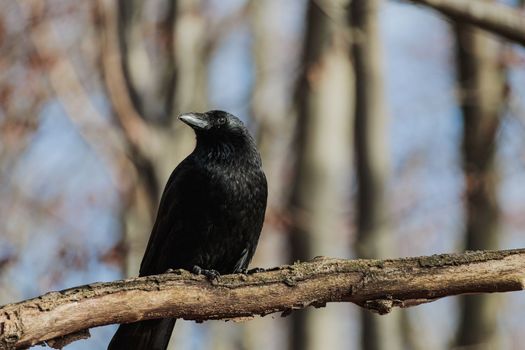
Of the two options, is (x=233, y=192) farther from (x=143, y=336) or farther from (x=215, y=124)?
(x=143, y=336)

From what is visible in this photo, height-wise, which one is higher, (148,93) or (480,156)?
(480,156)

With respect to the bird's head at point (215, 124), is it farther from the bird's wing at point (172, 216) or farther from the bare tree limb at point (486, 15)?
the bare tree limb at point (486, 15)

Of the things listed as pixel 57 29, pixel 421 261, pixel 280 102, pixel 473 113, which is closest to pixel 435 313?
pixel 280 102

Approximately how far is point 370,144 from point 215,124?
240 centimetres

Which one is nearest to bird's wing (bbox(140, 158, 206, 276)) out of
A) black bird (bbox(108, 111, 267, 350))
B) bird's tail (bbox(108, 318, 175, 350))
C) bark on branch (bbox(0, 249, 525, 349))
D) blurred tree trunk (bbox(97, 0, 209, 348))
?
black bird (bbox(108, 111, 267, 350))

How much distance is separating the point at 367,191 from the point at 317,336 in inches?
61.7

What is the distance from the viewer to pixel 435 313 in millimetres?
18500

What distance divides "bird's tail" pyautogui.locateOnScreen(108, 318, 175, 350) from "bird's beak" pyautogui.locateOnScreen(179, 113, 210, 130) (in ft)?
5.01

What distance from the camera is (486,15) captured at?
19.2ft

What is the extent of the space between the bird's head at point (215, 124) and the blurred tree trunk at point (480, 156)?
10.7ft

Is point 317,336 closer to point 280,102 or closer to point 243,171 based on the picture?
point 243,171

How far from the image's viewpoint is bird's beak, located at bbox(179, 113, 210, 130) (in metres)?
6.59

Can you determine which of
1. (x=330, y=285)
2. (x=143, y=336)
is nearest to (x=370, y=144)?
(x=143, y=336)

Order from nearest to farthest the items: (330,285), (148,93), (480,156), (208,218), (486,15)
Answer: (330,285)
(486,15)
(208,218)
(148,93)
(480,156)
